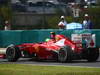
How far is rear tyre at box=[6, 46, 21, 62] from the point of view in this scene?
1973 cm

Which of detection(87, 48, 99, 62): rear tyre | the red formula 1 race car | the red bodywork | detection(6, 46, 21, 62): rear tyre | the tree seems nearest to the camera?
the red formula 1 race car

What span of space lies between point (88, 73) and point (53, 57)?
6.89 meters

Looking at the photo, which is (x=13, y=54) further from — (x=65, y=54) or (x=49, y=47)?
(x=65, y=54)

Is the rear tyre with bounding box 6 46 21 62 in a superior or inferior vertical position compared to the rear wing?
inferior

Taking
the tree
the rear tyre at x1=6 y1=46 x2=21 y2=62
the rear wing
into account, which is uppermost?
the tree

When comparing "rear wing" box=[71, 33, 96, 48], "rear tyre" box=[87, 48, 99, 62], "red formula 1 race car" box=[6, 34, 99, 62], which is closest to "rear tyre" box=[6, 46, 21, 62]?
"red formula 1 race car" box=[6, 34, 99, 62]

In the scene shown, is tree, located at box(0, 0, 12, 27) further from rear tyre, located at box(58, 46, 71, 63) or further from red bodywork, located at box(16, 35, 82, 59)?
rear tyre, located at box(58, 46, 71, 63)

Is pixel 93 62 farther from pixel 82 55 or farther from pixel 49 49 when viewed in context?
pixel 49 49

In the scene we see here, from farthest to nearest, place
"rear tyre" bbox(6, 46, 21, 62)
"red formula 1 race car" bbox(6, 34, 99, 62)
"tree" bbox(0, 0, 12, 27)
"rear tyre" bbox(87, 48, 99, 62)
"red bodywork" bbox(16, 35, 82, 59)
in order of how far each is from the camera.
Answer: "tree" bbox(0, 0, 12, 27) < "rear tyre" bbox(6, 46, 21, 62) < "rear tyre" bbox(87, 48, 99, 62) < "red bodywork" bbox(16, 35, 82, 59) < "red formula 1 race car" bbox(6, 34, 99, 62)

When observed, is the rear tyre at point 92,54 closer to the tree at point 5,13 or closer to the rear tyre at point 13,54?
the rear tyre at point 13,54

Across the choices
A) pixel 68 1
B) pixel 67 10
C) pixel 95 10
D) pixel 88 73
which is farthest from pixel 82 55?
pixel 68 1

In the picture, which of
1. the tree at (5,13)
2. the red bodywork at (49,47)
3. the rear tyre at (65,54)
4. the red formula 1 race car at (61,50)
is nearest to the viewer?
the rear tyre at (65,54)

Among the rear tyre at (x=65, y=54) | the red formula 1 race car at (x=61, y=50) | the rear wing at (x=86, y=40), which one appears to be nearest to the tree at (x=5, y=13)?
the red formula 1 race car at (x=61, y=50)

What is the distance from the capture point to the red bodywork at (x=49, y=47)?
18.9 meters
